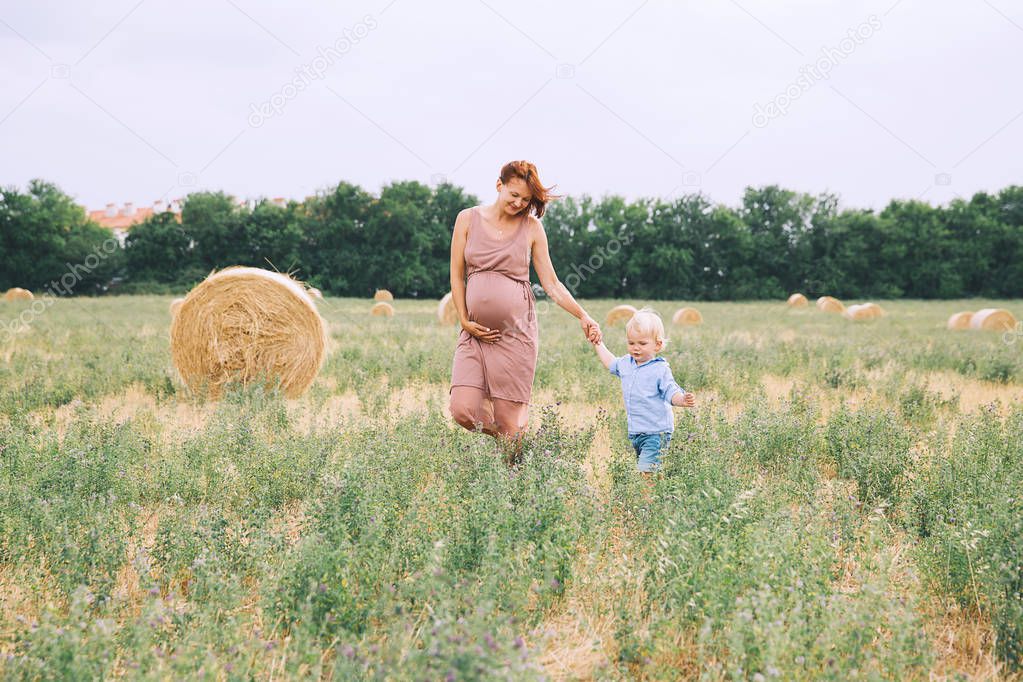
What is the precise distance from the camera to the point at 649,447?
527 cm

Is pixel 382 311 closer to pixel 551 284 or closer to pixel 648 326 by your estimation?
pixel 551 284

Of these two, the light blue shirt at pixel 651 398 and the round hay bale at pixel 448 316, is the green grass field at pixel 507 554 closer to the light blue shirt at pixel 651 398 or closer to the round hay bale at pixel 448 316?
the light blue shirt at pixel 651 398

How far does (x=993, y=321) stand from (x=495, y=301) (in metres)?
20.5

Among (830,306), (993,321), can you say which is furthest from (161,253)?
(993,321)

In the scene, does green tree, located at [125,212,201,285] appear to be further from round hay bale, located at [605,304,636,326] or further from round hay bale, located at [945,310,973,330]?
round hay bale, located at [945,310,973,330]

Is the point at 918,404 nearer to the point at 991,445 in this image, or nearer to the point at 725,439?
the point at 991,445

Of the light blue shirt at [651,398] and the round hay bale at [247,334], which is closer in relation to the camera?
the light blue shirt at [651,398]

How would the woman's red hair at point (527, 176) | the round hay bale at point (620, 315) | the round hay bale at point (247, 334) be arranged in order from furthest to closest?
the round hay bale at point (620, 315)
the round hay bale at point (247, 334)
the woman's red hair at point (527, 176)

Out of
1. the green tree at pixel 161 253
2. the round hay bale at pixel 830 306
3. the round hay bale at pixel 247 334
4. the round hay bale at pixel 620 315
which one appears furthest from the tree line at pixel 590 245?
the round hay bale at pixel 247 334

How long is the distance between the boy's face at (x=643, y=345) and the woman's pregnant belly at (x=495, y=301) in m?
0.75

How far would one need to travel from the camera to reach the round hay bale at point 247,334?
9461mm

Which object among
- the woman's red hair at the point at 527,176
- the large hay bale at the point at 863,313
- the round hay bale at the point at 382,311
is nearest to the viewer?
the woman's red hair at the point at 527,176

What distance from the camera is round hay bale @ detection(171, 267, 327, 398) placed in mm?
9461

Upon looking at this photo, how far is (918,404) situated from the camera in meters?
8.23
